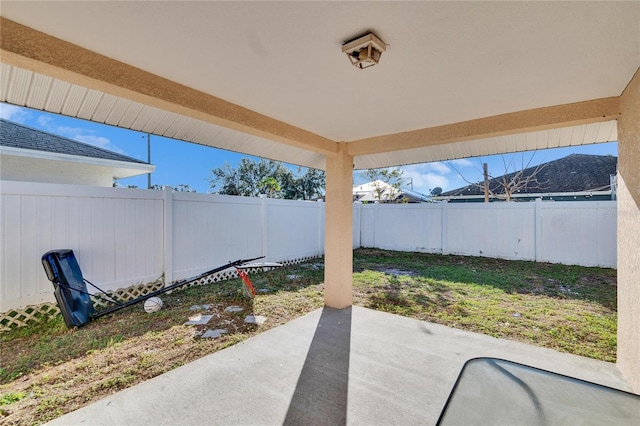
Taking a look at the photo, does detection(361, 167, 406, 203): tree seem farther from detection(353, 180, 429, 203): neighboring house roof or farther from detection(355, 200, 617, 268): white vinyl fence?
detection(355, 200, 617, 268): white vinyl fence

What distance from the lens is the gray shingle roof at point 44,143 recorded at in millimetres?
6613

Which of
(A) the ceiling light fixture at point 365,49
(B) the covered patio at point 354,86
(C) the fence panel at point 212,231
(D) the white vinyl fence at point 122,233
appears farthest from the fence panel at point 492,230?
(A) the ceiling light fixture at point 365,49

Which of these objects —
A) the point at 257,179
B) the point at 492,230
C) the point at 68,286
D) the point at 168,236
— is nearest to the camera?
the point at 68,286

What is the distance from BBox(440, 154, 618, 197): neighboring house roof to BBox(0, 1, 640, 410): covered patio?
15.0 metres

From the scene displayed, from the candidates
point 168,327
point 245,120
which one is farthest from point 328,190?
point 168,327

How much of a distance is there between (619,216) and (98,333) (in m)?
5.87

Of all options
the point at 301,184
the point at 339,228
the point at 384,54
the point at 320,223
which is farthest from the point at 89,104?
the point at 301,184

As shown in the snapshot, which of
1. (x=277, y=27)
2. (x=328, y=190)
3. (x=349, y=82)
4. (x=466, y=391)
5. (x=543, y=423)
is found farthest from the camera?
(x=328, y=190)

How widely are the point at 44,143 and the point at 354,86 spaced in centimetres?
853

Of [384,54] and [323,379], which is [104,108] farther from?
[323,379]

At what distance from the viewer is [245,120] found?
3072 mm

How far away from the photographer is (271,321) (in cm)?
410

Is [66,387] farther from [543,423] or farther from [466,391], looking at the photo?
[543,423]

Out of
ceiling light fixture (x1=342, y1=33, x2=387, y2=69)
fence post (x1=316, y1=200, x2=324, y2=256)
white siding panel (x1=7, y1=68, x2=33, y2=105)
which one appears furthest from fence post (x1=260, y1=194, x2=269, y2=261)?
ceiling light fixture (x1=342, y1=33, x2=387, y2=69)
